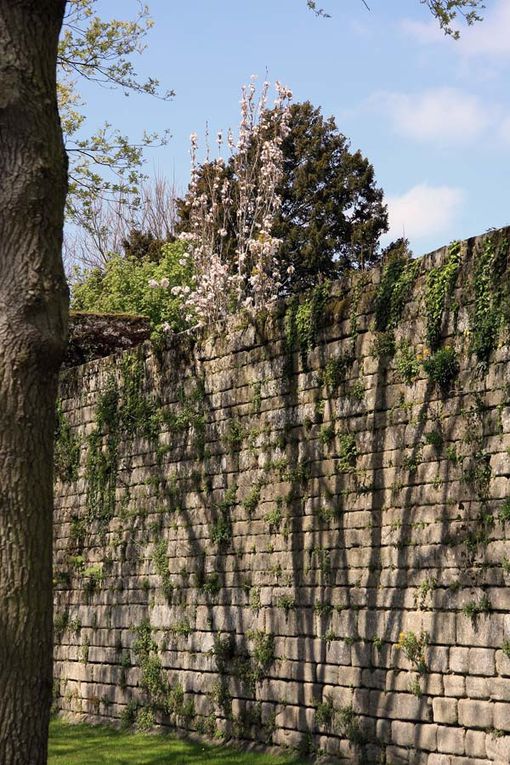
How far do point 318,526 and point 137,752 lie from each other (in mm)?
2652

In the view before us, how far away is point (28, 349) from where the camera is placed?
Result: 653 cm

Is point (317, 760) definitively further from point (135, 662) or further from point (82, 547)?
point (82, 547)

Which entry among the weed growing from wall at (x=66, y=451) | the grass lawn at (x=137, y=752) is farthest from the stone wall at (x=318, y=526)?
the weed growing from wall at (x=66, y=451)

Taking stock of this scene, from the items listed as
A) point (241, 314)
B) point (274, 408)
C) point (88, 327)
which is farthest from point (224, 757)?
point (88, 327)

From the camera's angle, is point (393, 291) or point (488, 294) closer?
point (488, 294)

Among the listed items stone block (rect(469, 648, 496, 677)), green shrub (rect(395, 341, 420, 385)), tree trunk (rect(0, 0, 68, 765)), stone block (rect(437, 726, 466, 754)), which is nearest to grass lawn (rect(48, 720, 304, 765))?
stone block (rect(437, 726, 466, 754))

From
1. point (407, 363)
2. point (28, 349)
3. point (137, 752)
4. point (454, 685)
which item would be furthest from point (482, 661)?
point (137, 752)

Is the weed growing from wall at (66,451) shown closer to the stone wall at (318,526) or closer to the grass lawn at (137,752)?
the stone wall at (318,526)

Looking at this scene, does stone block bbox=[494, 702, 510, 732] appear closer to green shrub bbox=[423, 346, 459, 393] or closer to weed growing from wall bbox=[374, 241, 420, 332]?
green shrub bbox=[423, 346, 459, 393]

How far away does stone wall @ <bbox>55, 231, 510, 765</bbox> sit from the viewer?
8.44 meters

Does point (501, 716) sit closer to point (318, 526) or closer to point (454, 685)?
point (454, 685)

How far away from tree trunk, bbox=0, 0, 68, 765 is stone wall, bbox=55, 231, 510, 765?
302cm

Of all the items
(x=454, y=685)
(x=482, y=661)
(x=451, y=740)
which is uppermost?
(x=482, y=661)

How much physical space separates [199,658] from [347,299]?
372 centimetres
